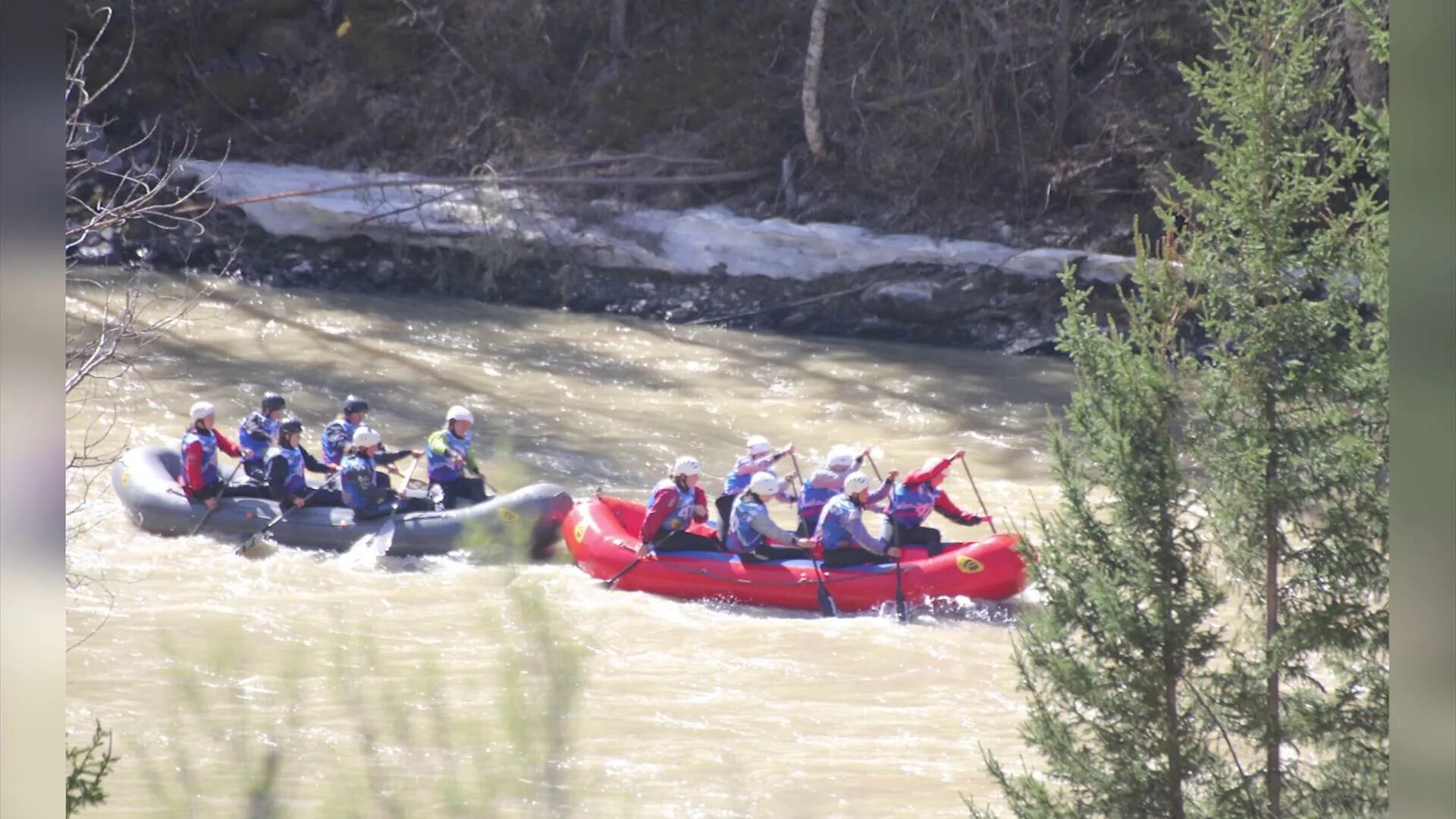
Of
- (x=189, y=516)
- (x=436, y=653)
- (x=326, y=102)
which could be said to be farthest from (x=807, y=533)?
(x=326, y=102)

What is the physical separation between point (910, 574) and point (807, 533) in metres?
1.06

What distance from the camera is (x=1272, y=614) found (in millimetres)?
4305

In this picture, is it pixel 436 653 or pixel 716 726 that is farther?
pixel 436 653

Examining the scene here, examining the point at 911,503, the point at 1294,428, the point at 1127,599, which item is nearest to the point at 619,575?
the point at 911,503

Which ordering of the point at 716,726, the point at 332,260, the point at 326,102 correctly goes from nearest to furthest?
the point at 716,726
the point at 332,260
the point at 326,102

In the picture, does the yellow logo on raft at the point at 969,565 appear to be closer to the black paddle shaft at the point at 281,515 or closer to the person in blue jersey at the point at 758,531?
the person in blue jersey at the point at 758,531

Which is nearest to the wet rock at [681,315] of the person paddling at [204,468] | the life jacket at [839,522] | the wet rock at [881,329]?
the wet rock at [881,329]

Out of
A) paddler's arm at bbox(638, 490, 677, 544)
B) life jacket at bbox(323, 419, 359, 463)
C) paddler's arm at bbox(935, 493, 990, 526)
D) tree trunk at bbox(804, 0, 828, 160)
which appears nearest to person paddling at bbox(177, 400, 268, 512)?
life jacket at bbox(323, 419, 359, 463)

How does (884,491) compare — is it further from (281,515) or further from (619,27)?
(619,27)

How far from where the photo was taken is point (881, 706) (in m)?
7.98

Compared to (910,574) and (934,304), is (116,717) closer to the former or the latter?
(910,574)

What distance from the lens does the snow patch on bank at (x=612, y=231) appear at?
18.7 meters

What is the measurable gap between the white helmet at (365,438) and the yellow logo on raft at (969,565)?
4337 millimetres

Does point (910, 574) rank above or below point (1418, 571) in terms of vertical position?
below
